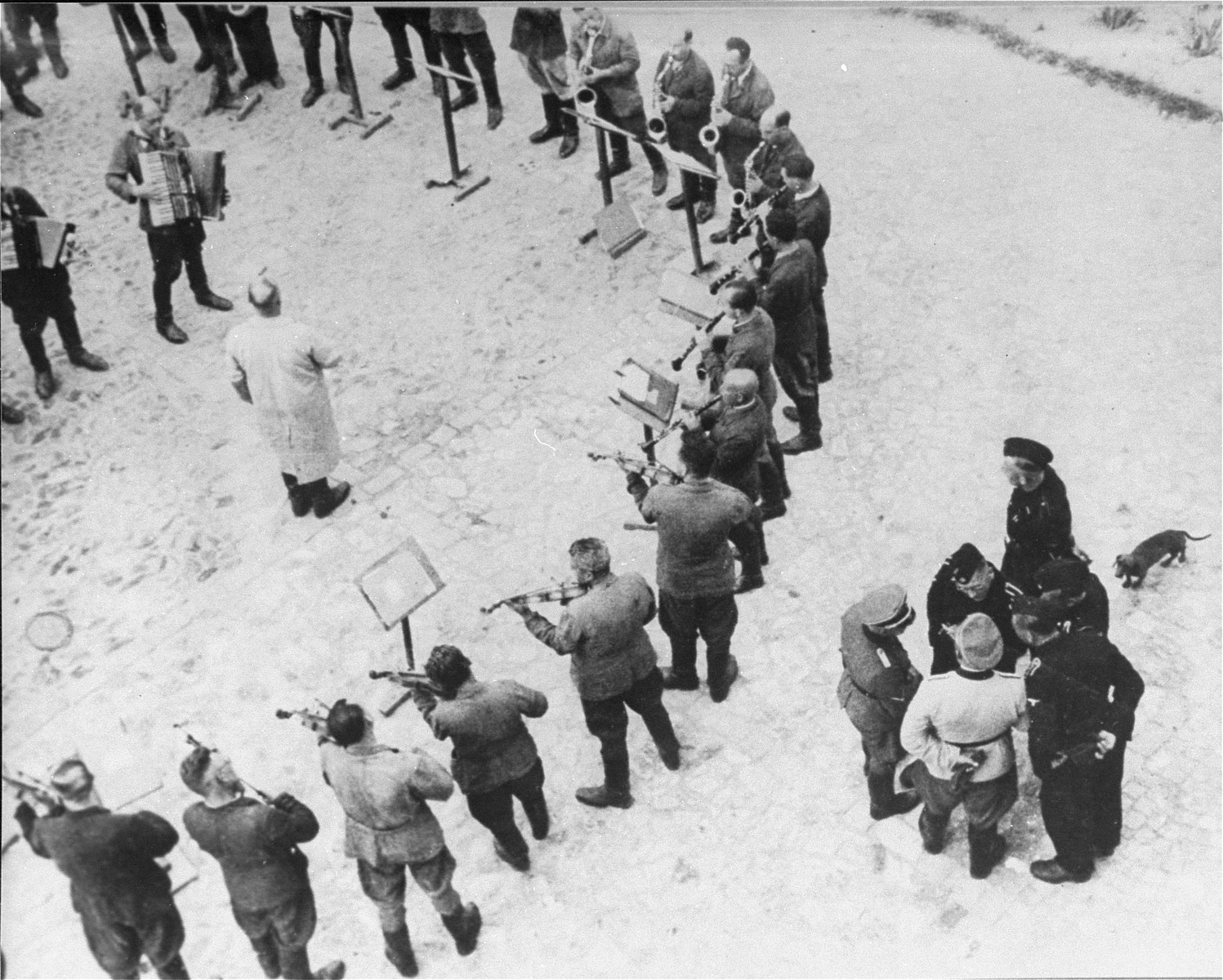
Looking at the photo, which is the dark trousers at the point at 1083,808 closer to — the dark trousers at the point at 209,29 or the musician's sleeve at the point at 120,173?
the musician's sleeve at the point at 120,173

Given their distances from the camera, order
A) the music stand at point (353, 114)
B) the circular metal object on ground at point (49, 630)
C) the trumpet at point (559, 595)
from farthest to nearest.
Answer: the music stand at point (353, 114) → the circular metal object on ground at point (49, 630) → the trumpet at point (559, 595)

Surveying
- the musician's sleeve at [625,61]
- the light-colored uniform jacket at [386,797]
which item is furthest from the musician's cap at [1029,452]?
the musician's sleeve at [625,61]

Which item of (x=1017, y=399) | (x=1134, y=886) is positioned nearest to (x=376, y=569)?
(x=1134, y=886)

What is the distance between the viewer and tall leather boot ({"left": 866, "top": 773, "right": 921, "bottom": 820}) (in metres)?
6.77

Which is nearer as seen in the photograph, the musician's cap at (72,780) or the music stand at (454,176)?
the musician's cap at (72,780)

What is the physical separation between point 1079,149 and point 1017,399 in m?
3.74

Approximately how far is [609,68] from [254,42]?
184 inches

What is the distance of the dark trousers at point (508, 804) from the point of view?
6.50 m

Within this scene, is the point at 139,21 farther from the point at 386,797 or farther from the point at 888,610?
the point at 888,610

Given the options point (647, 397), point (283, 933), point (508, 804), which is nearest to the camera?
Answer: point (283, 933)

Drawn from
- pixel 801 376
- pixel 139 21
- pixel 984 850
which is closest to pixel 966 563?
pixel 984 850

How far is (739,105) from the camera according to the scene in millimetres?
10711

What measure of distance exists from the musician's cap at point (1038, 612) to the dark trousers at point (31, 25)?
12572mm

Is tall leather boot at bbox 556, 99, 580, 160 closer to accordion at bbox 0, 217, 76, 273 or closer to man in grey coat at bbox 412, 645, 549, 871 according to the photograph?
accordion at bbox 0, 217, 76, 273
